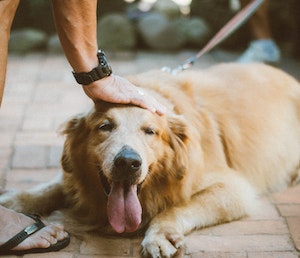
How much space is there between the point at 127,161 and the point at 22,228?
1.98 ft

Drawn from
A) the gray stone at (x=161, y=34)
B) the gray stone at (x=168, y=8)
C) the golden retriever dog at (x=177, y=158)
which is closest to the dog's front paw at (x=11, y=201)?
the golden retriever dog at (x=177, y=158)

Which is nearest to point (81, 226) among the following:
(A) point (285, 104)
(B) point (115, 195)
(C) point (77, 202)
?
(C) point (77, 202)

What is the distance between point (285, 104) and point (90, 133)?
1.47 m

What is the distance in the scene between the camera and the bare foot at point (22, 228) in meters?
2.50

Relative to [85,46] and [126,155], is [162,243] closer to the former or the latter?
[126,155]

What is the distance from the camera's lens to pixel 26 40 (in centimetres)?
720

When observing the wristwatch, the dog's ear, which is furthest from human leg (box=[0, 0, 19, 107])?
the dog's ear

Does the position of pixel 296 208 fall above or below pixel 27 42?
above

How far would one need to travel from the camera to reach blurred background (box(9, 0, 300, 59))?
7.21m

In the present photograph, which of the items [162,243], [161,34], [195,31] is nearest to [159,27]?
[161,34]

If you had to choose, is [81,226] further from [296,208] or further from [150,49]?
[150,49]

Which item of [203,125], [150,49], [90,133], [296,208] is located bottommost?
[150,49]

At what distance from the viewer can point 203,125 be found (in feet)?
→ 10.1

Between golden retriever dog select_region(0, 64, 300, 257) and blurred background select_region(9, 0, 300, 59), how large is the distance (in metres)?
3.63
